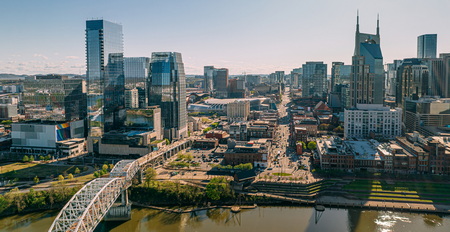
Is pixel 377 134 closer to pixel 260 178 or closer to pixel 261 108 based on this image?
pixel 260 178

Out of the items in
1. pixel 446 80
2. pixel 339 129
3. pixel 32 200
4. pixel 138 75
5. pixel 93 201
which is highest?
pixel 138 75

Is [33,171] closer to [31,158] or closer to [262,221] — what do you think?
[31,158]

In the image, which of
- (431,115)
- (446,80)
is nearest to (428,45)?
(446,80)

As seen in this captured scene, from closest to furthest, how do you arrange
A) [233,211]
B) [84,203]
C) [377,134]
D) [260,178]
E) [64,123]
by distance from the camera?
1. [84,203]
2. [233,211]
3. [260,178]
4. [64,123]
5. [377,134]

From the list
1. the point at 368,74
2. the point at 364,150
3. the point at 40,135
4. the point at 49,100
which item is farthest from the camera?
the point at 368,74

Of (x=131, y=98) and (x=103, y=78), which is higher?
(x=103, y=78)

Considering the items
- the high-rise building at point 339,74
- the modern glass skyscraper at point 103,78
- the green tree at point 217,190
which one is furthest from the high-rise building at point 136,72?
the high-rise building at point 339,74

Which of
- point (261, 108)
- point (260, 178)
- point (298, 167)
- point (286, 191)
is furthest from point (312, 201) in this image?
point (261, 108)
